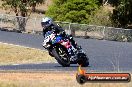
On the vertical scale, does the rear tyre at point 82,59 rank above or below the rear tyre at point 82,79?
below

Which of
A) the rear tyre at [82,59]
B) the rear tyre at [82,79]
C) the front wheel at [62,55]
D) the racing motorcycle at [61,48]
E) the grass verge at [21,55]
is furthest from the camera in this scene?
the grass verge at [21,55]

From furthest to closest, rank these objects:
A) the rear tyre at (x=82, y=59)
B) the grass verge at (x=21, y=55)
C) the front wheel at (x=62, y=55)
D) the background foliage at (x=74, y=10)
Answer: the background foliage at (x=74, y=10) < the grass verge at (x=21, y=55) < the rear tyre at (x=82, y=59) < the front wheel at (x=62, y=55)

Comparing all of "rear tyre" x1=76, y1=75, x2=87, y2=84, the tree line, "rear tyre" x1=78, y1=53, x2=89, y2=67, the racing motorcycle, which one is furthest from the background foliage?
"rear tyre" x1=76, y1=75, x2=87, y2=84

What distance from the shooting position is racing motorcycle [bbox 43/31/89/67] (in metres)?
18.5

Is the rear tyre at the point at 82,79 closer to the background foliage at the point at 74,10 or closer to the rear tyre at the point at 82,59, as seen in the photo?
the rear tyre at the point at 82,59

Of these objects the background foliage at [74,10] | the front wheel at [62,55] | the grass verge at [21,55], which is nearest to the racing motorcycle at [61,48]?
Result: the front wheel at [62,55]

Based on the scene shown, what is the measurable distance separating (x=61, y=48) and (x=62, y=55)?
43cm

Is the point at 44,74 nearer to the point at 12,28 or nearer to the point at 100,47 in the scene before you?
the point at 100,47

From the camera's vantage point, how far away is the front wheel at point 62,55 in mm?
18881

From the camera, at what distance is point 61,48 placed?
62.3 feet

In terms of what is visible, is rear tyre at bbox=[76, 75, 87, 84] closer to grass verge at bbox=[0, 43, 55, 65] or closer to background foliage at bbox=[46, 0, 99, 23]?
grass verge at bbox=[0, 43, 55, 65]

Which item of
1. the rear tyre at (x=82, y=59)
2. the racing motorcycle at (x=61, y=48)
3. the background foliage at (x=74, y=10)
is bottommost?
the background foliage at (x=74, y=10)

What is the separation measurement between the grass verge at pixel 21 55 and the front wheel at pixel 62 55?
10.2 m

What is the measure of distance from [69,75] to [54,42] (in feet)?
4.26
